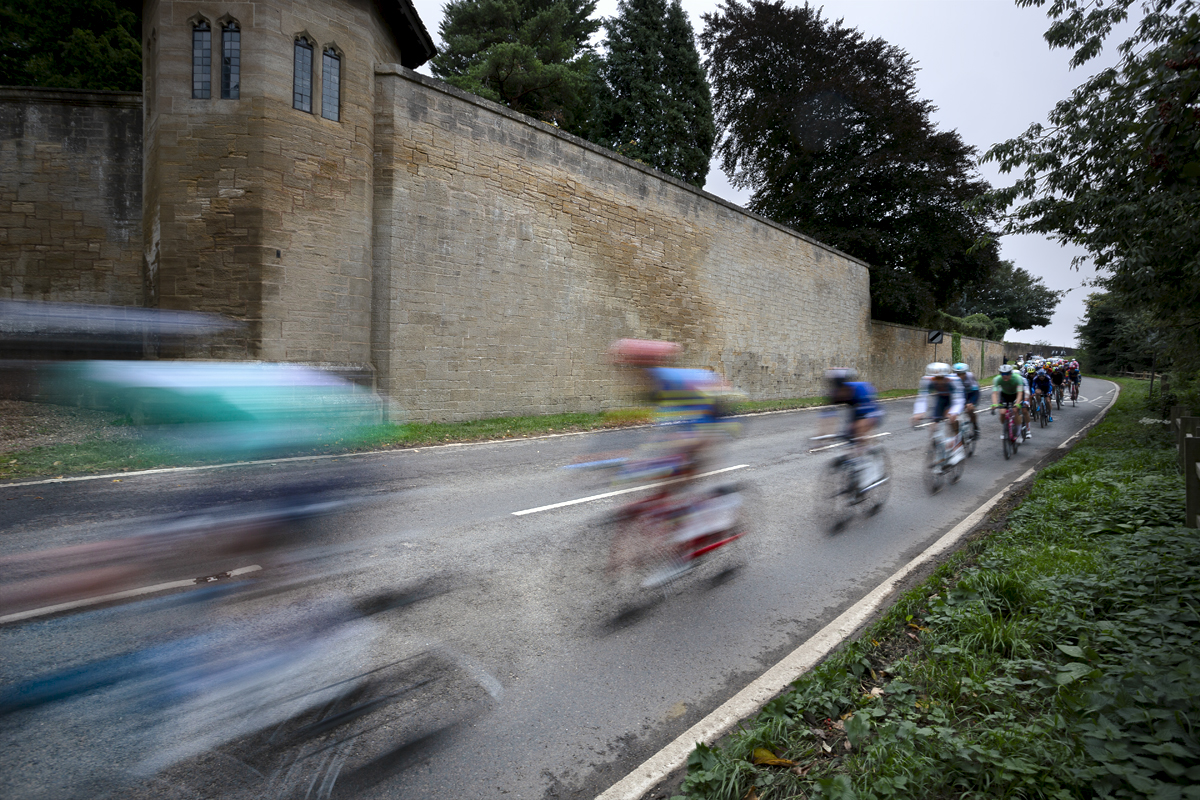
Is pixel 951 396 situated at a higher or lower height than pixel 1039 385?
lower

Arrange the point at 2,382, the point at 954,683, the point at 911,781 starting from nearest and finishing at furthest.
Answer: the point at 911,781 < the point at 954,683 < the point at 2,382

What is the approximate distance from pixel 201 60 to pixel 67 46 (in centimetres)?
1160

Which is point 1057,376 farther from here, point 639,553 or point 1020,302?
point 1020,302

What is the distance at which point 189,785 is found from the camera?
237 cm

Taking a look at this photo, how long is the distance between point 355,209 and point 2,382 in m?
9.84

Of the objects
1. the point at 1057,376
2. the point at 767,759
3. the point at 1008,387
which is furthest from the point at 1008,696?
the point at 1057,376

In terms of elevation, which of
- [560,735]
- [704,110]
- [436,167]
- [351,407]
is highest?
[704,110]

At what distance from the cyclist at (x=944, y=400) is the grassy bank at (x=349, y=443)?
14.5 ft

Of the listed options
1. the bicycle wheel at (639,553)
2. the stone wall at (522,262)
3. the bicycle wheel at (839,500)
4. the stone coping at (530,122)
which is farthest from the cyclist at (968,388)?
the stone coping at (530,122)

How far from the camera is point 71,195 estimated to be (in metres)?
14.1

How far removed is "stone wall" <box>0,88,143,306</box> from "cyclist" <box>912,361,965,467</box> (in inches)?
669

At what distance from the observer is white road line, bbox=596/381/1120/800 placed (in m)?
2.50

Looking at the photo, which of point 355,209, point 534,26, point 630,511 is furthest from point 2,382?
point 534,26

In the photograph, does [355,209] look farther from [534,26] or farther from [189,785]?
[534,26]
